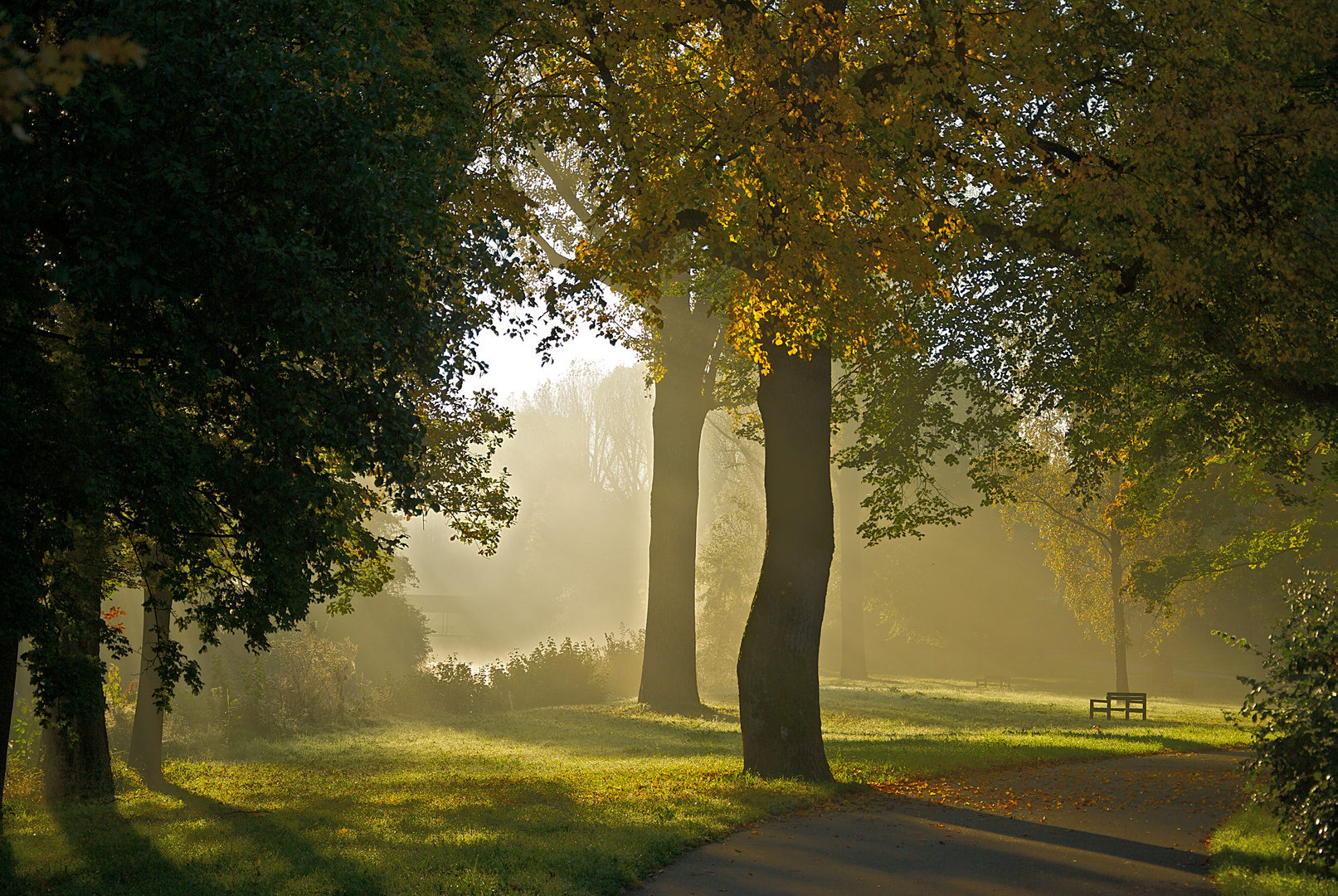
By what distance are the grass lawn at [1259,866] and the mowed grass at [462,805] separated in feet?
13.0

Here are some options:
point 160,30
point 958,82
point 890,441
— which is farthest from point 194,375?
point 890,441

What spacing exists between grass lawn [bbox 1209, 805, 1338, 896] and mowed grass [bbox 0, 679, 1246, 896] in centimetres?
395

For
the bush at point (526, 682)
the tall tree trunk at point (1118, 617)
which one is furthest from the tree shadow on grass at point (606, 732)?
the tall tree trunk at point (1118, 617)

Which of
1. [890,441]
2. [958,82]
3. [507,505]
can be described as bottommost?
[507,505]

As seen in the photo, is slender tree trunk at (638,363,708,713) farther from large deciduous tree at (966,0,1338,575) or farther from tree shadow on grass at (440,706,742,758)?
large deciduous tree at (966,0,1338,575)

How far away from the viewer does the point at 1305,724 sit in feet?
26.1

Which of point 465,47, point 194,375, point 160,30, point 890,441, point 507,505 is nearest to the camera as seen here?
point 160,30

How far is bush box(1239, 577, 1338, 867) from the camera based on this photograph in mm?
7551

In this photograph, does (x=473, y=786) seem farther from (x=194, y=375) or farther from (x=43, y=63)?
(x=43, y=63)

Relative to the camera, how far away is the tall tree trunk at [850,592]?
158ft

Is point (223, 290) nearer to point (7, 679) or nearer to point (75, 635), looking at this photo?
point (75, 635)

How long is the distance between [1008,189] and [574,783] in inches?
350

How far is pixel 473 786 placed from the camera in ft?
42.7

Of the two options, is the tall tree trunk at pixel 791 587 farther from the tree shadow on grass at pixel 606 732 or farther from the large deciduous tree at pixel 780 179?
the tree shadow on grass at pixel 606 732
